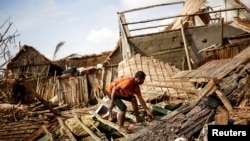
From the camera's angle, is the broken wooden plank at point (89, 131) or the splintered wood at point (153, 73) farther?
the splintered wood at point (153, 73)

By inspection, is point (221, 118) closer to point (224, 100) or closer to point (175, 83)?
point (224, 100)

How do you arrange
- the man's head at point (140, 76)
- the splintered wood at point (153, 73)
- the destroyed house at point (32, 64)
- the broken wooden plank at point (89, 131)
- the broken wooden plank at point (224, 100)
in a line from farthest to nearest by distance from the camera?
1. the destroyed house at point (32, 64)
2. the splintered wood at point (153, 73)
3. the broken wooden plank at point (89, 131)
4. the man's head at point (140, 76)
5. the broken wooden plank at point (224, 100)

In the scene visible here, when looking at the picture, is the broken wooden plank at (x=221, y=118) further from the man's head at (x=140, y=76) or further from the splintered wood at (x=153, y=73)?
the splintered wood at (x=153, y=73)

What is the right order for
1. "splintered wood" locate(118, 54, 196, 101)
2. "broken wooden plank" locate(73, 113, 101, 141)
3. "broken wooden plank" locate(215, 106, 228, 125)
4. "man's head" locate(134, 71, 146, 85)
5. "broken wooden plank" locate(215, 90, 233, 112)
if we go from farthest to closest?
1. "splintered wood" locate(118, 54, 196, 101)
2. "broken wooden plank" locate(73, 113, 101, 141)
3. "man's head" locate(134, 71, 146, 85)
4. "broken wooden plank" locate(215, 90, 233, 112)
5. "broken wooden plank" locate(215, 106, 228, 125)

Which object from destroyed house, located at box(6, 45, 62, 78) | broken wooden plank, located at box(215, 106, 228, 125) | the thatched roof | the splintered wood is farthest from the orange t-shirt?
the thatched roof

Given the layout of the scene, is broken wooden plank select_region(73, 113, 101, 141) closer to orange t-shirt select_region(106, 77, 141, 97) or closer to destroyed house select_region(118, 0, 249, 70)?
orange t-shirt select_region(106, 77, 141, 97)

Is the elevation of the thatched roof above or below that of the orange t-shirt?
above

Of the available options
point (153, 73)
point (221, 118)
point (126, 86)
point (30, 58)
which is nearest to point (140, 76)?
point (126, 86)

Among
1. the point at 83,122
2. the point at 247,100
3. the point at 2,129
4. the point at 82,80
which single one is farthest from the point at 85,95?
the point at 247,100

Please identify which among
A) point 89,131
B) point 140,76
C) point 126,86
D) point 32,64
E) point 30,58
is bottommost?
point 89,131

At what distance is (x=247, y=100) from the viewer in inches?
220

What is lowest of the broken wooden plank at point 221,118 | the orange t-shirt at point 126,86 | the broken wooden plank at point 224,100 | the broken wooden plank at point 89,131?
the broken wooden plank at point 89,131

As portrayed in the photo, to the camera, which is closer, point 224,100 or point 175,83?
point 224,100

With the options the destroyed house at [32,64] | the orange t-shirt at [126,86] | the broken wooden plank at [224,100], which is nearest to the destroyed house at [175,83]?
the broken wooden plank at [224,100]
